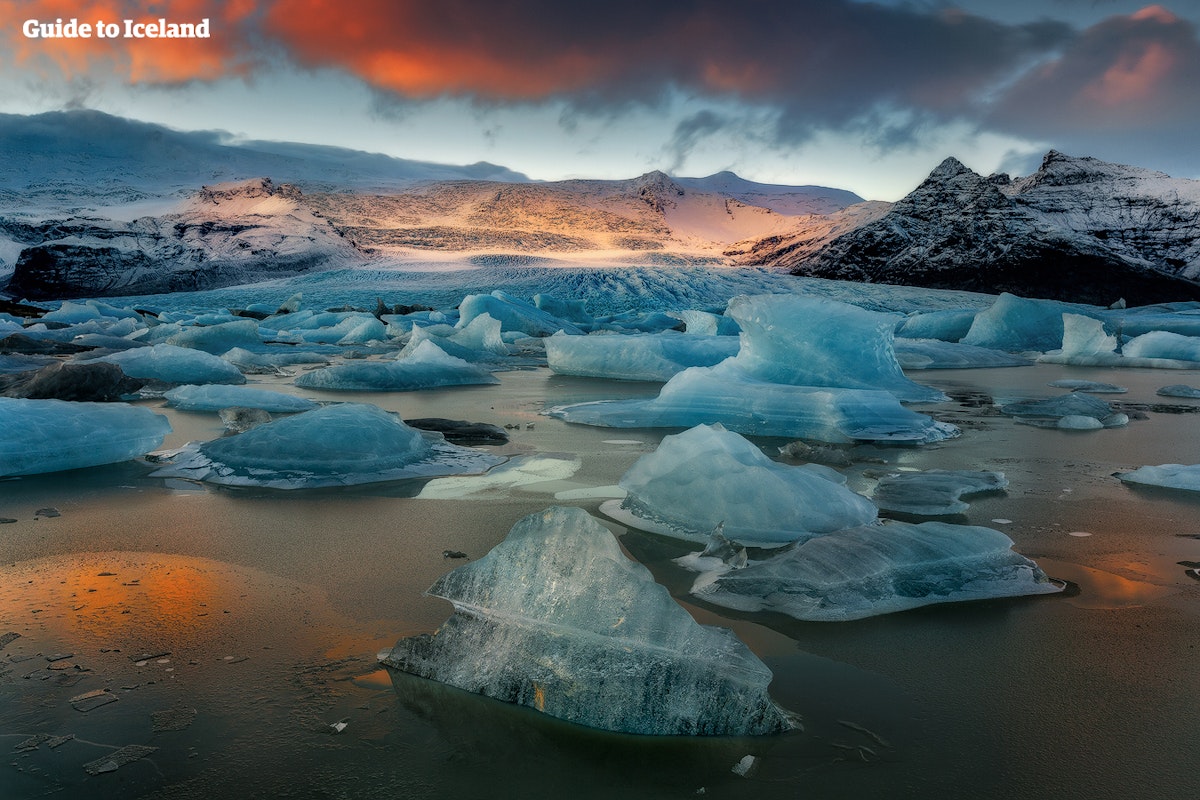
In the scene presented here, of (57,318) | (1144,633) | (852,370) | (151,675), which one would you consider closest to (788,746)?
(1144,633)

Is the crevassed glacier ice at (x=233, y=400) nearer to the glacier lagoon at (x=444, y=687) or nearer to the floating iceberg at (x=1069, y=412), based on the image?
the glacier lagoon at (x=444, y=687)

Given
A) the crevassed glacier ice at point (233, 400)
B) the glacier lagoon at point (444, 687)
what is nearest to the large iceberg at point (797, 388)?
the glacier lagoon at point (444, 687)

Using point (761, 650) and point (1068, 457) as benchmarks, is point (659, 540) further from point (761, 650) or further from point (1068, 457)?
point (1068, 457)

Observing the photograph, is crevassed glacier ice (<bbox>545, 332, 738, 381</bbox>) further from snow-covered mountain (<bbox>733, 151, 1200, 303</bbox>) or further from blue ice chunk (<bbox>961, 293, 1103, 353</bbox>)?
snow-covered mountain (<bbox>733, 151, 1200, 303</bbox>)

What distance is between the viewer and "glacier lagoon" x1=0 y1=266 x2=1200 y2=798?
131 centimetres

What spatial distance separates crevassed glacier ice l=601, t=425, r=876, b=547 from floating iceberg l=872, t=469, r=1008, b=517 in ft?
0.76

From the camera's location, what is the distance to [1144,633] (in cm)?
188

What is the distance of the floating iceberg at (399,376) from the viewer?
22.7 ft

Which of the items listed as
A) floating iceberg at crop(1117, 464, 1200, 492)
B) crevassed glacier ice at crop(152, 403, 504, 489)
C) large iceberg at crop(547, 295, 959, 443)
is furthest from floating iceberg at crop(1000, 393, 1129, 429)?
crevassed glacier ice at crop(152, 403, 504, 489)

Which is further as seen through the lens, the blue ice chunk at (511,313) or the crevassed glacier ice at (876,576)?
the blue ice chunk at (511,313)

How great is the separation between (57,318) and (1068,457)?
1662 cm

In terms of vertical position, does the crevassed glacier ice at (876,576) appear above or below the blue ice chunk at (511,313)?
above

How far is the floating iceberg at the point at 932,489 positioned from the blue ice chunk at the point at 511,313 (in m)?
10.9

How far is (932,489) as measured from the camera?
3.08 m
